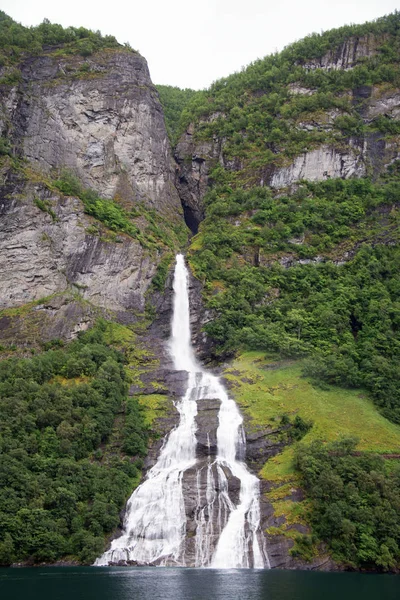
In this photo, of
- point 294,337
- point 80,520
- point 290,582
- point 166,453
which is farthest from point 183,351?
point 290,582

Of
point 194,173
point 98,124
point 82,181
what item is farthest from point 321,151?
point 82,181

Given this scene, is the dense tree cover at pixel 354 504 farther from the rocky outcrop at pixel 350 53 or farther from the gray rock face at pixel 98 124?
the rocky outcrop at pixel 350 53

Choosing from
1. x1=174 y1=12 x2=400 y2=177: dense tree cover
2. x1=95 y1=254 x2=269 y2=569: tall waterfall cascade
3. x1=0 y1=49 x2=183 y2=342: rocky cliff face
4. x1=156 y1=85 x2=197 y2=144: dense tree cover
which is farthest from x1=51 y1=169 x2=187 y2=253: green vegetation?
x1=95 y1=254 x2=269 y2=569: tall waterfall cascade

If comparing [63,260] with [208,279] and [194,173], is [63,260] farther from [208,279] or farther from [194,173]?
[194,173]

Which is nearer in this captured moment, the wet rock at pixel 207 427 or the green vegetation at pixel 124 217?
the wet rock at pixel 207 427

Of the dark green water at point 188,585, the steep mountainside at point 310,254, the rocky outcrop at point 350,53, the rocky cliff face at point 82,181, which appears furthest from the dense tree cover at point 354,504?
the rocky outcrop at point 350,53
